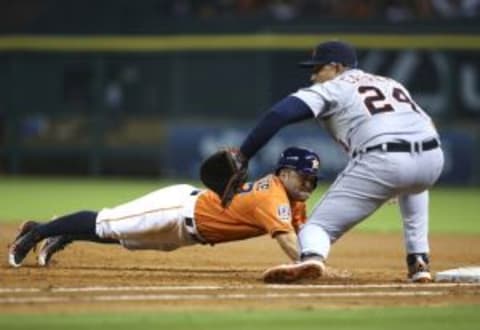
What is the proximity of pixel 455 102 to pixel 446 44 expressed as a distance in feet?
2.92

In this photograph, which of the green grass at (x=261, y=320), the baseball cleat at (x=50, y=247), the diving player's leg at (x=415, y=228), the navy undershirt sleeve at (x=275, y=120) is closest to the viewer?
the green grass at (x=261, y=320)

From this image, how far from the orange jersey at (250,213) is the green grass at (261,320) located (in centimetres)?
130

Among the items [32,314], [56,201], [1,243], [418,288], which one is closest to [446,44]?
[56,201]

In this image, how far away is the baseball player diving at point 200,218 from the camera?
7699 millimetres

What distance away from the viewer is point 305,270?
7262 millimetres

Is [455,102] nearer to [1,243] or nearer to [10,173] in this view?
[10,173]

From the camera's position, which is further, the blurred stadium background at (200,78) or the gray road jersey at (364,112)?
the blurred stadium background at (200,78)

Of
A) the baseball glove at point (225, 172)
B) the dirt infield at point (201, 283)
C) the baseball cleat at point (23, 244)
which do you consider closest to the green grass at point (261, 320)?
the dirt infield at point (201, 283)

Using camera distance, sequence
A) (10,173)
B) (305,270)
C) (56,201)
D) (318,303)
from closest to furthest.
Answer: (318,303)
(305,270)
(56,201)
(10,173)

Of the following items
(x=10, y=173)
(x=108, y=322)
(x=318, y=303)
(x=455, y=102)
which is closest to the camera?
(x=108, y=322)

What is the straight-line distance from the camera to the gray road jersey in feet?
24.3

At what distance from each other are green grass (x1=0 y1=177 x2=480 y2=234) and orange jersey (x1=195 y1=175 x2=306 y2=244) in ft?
16.4

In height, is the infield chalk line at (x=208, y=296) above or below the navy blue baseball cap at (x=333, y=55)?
below

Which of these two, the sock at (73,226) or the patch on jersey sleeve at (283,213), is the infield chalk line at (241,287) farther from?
the sock at (73,226)
